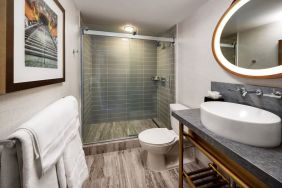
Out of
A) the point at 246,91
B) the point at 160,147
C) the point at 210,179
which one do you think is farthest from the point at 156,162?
the point at 246,91

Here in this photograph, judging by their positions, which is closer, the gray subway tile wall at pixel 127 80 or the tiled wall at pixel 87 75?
the tiled wall at pixel 87 75

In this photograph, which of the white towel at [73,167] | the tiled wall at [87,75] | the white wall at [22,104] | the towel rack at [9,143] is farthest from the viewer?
the tiled wall at [87,75]

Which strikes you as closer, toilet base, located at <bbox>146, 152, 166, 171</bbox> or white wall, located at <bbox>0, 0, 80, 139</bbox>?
white wall, located at <bbox>0, 0, 80, 139</bbox>

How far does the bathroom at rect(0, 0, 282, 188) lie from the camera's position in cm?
67

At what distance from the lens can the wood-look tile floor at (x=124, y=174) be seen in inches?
58.9

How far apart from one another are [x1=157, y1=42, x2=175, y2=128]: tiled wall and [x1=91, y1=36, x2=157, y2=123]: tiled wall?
11 centimetres

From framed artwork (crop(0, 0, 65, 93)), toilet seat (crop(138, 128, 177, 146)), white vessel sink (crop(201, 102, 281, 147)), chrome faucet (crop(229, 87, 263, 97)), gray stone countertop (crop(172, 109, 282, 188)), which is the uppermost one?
framed artwork (crop(0, 0, 65, 93))

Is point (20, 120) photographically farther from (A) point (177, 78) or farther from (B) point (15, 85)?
(A) point (177, 78)

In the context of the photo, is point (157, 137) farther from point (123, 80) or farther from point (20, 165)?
point (123, 80)

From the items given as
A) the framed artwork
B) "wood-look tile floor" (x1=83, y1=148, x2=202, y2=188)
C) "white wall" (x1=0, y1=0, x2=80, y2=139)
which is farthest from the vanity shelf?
the framed artwork

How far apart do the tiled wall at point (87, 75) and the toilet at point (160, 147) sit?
1.13 m

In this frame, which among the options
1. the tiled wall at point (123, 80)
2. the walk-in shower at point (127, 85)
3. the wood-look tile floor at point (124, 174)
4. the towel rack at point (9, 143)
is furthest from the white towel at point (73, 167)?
the tiled wall at point (123, 80)

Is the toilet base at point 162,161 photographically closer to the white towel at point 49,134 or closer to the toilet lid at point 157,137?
the toilet lid at point 157,137

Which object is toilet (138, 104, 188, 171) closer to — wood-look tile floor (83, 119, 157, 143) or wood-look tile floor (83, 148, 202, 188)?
wood-look tile floor (83, 148, 202, 188)
